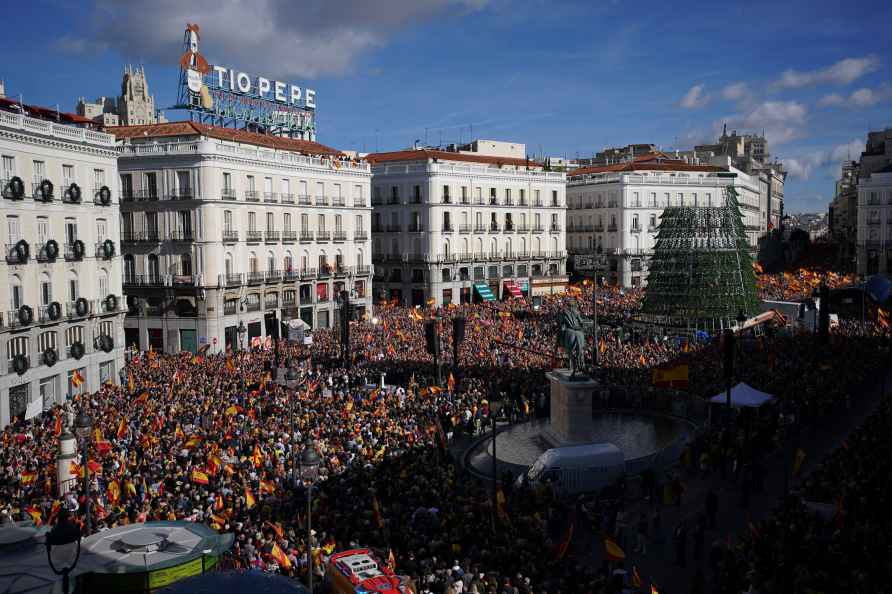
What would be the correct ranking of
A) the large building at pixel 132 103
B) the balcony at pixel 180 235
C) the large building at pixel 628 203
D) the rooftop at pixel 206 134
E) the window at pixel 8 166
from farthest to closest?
the large building at pixel 132 103
the large building at pixel 628 203
the rooftop at pixel 206 134
the balcony at pixel 180 235
the window at pixel 8 166

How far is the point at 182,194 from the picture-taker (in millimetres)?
48156

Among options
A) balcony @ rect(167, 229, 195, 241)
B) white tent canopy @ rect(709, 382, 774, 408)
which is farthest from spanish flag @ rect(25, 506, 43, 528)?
balcony @ rect(167, 229, 195, 241)

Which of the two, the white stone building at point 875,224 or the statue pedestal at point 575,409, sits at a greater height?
the white stone building at point 875,224

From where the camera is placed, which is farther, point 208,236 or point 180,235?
point 180,235

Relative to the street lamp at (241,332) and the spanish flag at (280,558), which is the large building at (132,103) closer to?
the street lamp at (241,332)

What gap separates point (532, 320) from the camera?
49625 millimetres

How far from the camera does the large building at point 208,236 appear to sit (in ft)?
157

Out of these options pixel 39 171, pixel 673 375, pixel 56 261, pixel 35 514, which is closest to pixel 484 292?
pixel 56 261

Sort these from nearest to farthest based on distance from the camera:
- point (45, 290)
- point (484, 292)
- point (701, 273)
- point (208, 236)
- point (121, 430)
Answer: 1. point (121, 430)
2. point (45, 290)
3. point (701, 273)
4. point (208, 236)
5. point (484, 292)

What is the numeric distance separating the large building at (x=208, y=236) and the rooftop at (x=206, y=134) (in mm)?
191

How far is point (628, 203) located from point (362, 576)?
223 ft

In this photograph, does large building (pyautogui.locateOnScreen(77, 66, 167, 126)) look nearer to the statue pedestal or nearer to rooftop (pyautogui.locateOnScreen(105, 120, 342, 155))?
rooftop (pyautogui.locateOnScreen(105, 120, 342, 155))

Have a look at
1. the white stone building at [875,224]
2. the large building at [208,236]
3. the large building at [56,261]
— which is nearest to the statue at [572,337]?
the large building at [56,261]

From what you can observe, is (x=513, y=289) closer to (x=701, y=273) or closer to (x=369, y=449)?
(x=701, y=273)
